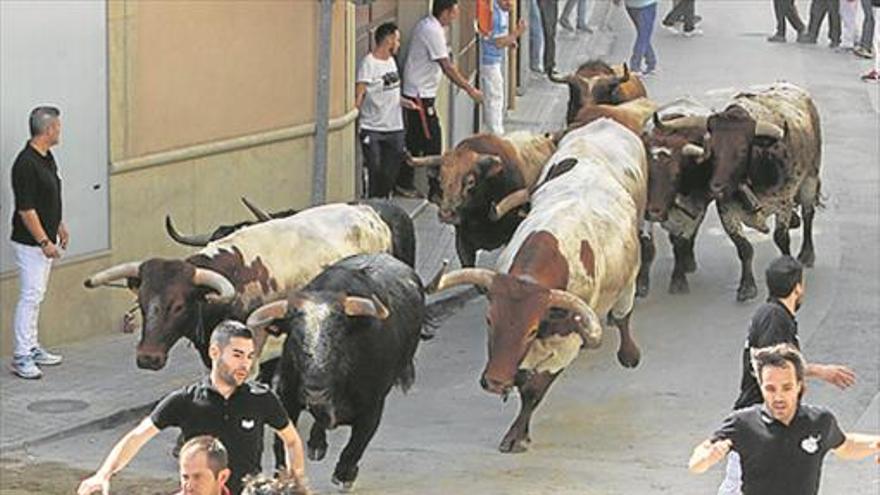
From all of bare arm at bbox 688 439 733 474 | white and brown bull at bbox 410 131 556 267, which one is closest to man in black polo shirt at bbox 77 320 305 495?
bare arm at bbox 688 439 733 474

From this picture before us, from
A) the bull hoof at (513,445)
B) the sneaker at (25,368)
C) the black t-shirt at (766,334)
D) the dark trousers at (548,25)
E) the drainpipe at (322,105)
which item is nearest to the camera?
the black t-shirt at (766,334)

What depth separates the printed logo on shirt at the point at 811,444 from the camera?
28.9ft

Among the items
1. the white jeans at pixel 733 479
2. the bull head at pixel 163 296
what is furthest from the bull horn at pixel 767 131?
the white jeans at pixel 733 479

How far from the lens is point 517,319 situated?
12812mm

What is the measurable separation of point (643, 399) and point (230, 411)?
20.3ft

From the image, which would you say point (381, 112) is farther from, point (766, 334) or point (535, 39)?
point (535, 39)

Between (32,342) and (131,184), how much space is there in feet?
5.71

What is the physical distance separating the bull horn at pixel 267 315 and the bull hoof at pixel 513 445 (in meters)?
2.25

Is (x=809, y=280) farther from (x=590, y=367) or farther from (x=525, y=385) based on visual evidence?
(x=525, y=385)

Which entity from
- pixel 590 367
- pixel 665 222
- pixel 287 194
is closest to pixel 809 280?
pixel 665 222

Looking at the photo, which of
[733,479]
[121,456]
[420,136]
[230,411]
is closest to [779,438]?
[733,479]

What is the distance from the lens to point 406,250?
47.3ft

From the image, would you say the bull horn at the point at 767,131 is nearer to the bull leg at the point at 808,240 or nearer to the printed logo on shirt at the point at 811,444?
the bull leg at the point at 808,240

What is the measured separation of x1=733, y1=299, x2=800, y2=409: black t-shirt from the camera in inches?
408
